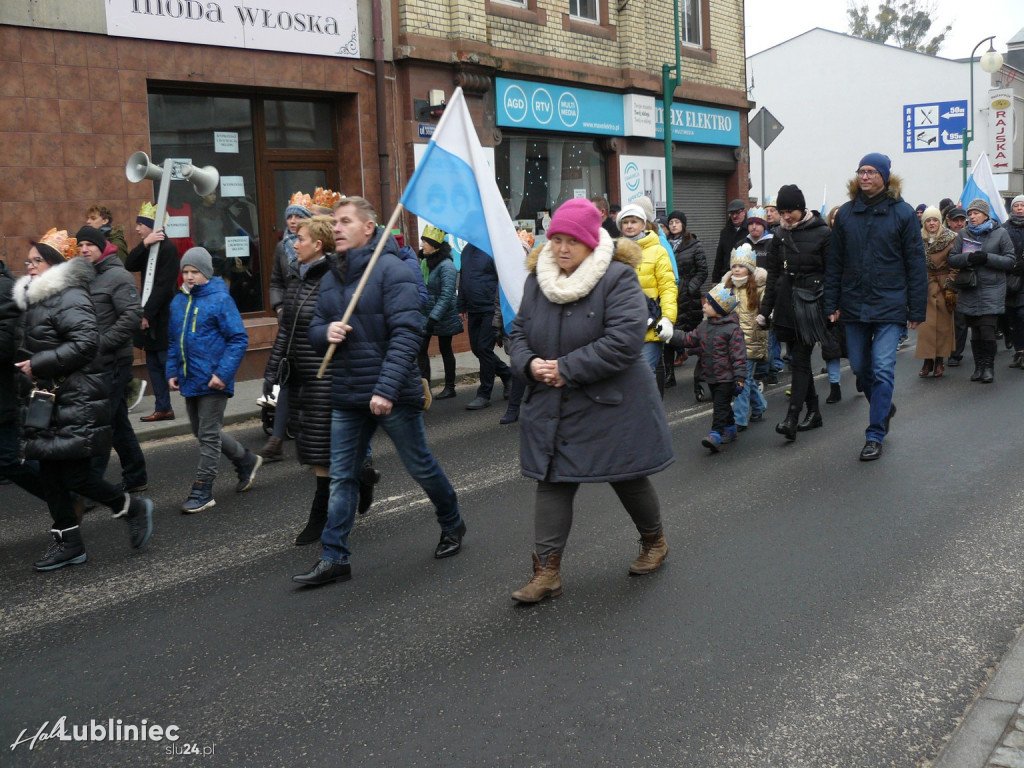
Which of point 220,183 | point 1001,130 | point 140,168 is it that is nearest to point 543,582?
point 140,168

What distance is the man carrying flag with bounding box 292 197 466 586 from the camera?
5320 millimetres

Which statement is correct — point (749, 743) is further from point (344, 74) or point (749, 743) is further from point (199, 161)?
point (344, 74)

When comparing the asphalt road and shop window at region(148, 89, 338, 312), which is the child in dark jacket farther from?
shop window at region(148, 89, 338, 312)

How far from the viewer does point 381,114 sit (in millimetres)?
14992

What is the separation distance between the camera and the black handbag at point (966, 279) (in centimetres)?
1188

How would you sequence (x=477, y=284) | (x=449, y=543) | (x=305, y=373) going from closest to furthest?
(x=449, y=543) → (x=305, y=373) → (x=477, y=284)

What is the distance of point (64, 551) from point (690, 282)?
8.18m

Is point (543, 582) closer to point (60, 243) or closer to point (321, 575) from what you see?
point (321, 575)

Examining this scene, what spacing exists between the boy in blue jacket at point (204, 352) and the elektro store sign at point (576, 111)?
→ 10.4 metres

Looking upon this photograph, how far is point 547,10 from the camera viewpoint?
17922mm

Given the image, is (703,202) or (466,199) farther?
(703,202)

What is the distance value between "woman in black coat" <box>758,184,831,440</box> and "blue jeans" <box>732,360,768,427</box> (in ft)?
0.95

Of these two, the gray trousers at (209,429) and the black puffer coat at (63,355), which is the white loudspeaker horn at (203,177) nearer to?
the gray trousers at (209,429)

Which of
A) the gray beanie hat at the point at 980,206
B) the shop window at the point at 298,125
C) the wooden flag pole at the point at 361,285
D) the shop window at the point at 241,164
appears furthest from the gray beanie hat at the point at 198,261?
the gray beanie hat at the point at 980,206
